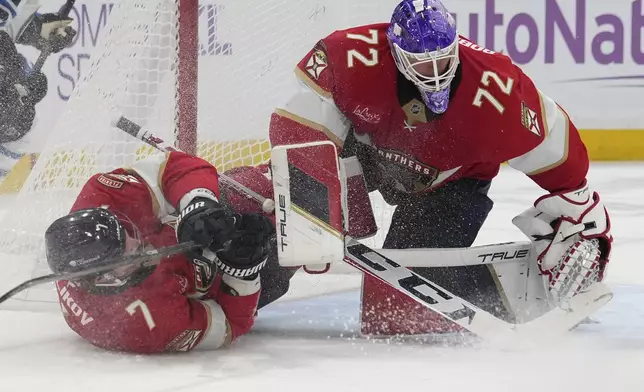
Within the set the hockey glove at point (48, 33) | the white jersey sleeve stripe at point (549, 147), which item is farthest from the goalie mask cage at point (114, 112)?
the hockey glove at point (48, 33)

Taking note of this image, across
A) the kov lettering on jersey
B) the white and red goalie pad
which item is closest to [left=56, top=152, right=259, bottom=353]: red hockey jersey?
the kov lettering on jersey

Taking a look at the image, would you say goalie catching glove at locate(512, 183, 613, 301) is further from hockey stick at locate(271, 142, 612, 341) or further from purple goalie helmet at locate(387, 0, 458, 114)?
purple goalie helmet at locate(387, 0, 458, 114)

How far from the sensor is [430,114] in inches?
98.2

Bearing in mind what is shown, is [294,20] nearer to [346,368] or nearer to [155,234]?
[155,234]

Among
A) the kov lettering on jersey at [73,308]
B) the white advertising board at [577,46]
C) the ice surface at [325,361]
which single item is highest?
the kov lettering on jersey at [73,308]

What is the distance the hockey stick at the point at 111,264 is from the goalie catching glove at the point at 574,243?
0.95 m

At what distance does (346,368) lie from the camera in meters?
2.26

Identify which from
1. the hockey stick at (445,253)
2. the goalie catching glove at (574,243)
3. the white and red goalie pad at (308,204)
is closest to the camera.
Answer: the white and red goalie pad at (308,204)

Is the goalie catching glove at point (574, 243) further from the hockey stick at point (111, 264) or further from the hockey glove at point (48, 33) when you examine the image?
the hockey glove at point (48, 33)

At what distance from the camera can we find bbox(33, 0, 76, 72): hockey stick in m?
5.23

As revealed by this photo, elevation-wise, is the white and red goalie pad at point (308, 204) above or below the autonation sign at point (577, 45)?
above

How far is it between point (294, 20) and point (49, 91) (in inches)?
92.2

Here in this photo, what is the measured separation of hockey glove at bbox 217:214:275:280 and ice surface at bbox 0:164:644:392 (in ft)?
0.65

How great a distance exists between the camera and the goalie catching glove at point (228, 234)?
7.23 ft
